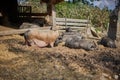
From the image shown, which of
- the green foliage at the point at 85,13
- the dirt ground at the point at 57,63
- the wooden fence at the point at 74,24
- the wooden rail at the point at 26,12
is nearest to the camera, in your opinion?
the dirt ground at the point at 57,63

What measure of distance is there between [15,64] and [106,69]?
2.67 m

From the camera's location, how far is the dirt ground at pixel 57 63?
25.4ft

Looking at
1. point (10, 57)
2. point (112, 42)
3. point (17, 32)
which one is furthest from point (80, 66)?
point (17, 32)

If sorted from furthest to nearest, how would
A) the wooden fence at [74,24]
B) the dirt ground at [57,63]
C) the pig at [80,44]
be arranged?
the wooden fence at [74,24], the pig at [80,44], the dirt ground at [57,63]

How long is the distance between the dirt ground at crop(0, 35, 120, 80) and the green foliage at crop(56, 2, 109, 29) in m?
10.2

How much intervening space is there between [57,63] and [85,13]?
45.0ft

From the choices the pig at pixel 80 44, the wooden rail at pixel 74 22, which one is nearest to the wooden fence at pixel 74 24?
the wooden rail at pixel 74 22

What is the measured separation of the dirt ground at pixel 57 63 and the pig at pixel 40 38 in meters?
0.31

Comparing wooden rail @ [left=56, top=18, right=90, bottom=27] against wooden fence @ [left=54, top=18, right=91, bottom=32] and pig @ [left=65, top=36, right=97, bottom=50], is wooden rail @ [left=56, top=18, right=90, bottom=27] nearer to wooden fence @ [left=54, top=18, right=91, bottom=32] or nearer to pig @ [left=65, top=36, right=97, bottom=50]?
wooden fence @ [left=54, top=18, right=91, bottom=32]

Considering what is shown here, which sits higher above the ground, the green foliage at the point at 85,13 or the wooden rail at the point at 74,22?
the wooden rail at the point at 74,22

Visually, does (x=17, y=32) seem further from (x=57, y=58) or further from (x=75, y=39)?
(x=57, y=58)

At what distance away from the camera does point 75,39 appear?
37.7ft

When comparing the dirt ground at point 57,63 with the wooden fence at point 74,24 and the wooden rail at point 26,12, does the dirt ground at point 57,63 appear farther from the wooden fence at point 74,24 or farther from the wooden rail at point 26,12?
the wooden rail at point 26,12

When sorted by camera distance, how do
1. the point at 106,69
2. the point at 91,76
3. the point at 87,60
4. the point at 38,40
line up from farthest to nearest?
the point at 38,40, the point at 87,60, the point at 106,69, the point at 91,76
